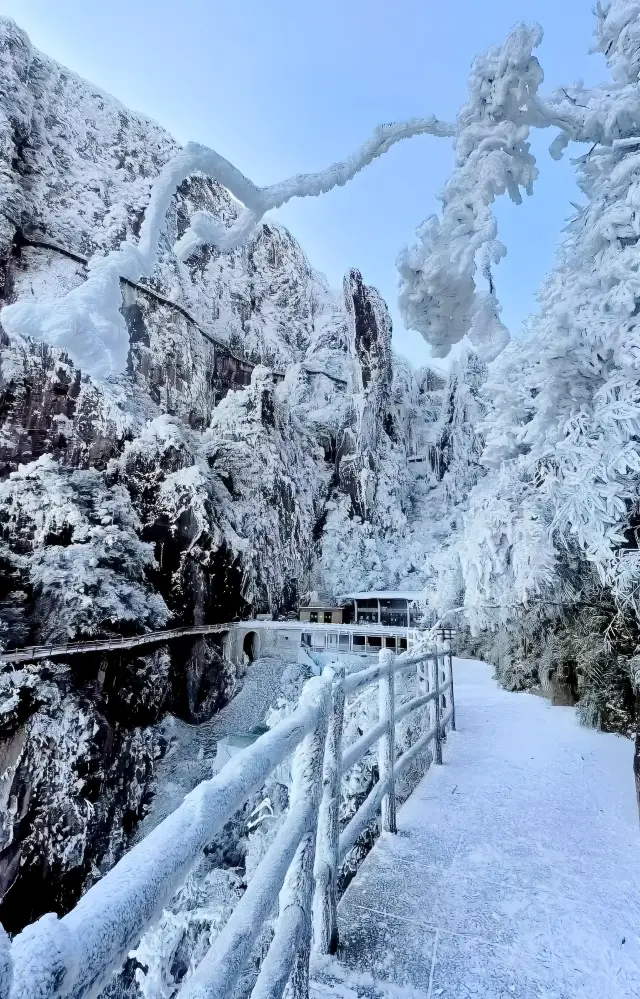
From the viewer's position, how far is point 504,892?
2006 mm

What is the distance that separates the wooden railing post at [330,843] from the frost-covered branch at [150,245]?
7.37 feet

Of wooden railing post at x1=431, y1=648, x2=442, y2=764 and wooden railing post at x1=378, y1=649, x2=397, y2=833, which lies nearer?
wooden railing post at x1=378, y1=649, x2=397, y2=833

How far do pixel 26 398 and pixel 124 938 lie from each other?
1013 inches

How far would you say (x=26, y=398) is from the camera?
2180 cm

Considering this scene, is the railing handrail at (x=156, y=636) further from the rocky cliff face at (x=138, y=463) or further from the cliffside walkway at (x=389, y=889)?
the cliffside walkway at (x=389, y=889)

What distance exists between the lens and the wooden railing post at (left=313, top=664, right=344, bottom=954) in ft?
5.23

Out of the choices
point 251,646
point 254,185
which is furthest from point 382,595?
point 254,185

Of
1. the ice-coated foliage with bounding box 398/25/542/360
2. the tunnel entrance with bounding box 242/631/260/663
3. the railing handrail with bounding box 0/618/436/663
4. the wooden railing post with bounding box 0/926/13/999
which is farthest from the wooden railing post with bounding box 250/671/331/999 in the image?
the tunnel entrance with bounding box 242/631/260/663

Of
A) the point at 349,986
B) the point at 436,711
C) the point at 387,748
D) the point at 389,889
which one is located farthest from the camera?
the point at 436,711

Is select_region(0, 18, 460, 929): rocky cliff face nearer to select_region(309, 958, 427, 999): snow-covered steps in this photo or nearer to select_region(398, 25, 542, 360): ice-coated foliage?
select_region(309, 958, 427, 999): snow-covered steps

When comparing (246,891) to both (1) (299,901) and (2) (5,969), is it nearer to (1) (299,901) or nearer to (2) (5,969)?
(1) (299,901)

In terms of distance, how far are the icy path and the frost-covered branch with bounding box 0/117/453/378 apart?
297 centimetres

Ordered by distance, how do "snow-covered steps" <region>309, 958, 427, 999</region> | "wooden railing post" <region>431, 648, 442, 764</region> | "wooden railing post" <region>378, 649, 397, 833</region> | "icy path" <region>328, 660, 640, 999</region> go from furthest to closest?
"wooden railing post" <region>431, 648, 442, 764</region> < "wooden railing post" <region>378, 649, 397, 833</region> < "icy path" <region>328, 660, 640, 999</region> < "snow-covered steps" <region>309, 958, 427, 999</region>

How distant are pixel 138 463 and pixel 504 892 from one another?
889 inches
